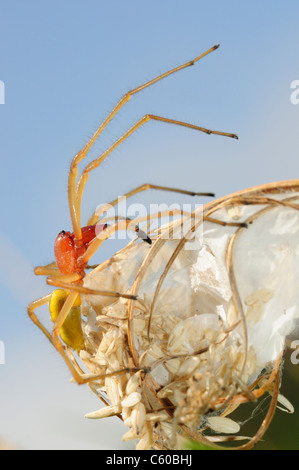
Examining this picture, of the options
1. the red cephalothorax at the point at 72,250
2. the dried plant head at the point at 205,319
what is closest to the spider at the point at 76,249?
Result: the red cephalothorax at the point at 72,250

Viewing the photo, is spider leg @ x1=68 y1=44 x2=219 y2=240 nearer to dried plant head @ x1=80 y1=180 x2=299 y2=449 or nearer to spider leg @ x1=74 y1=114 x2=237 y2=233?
spider leg @ x1=74 y1=114 x2=237 y2=233

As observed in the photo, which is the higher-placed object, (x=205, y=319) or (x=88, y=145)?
(x=88, y=145)

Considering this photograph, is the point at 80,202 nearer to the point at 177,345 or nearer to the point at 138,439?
the point at 177,345

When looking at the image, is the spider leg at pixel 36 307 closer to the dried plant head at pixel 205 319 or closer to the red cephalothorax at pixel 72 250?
the red cephalothorax at pixel 72 250

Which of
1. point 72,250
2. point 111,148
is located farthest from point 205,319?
point 111,148

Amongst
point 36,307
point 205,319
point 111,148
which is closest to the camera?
point 205,319

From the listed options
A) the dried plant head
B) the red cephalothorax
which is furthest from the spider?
the dried plant head

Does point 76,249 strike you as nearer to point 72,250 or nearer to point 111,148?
point 72,250
